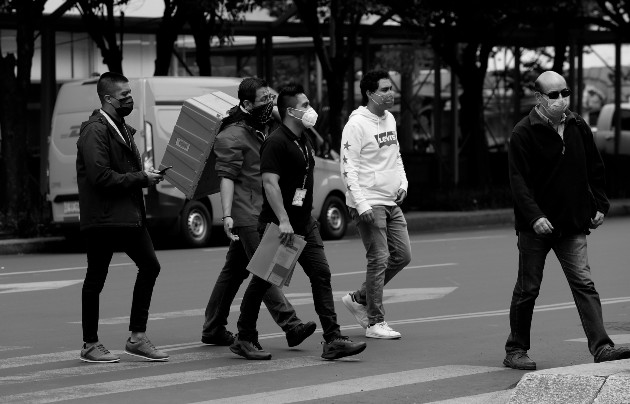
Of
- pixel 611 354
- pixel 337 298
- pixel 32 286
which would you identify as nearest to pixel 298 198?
pixel 611 354

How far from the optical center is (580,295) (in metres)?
8.30

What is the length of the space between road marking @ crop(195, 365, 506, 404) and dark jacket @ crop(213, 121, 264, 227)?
1.69 metres

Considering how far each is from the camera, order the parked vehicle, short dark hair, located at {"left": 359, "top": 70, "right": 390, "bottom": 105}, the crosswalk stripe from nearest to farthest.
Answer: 1. the crosswalk stripe
2. short dark hair, located at {"left": 359, "top": 70, "right": 390, "bottom": 105}
3. the parked vehicle

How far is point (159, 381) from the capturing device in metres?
8.23

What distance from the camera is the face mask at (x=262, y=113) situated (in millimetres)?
9508

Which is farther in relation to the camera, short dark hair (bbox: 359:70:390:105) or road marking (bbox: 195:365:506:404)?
short dark hair (bbox: 359:70:390:105)

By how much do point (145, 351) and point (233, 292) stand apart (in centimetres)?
101

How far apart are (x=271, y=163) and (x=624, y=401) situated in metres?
3.17

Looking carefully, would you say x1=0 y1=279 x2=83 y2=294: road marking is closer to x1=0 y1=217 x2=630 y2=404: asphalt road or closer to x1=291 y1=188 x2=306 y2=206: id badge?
x1=0 y1=217 x2=630 y2=404: asphalt road

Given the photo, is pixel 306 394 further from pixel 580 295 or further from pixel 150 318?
pixel 150 318

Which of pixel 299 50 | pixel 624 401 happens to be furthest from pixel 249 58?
pixel 624 401

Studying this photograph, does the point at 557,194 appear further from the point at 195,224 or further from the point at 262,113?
the point at 195,224

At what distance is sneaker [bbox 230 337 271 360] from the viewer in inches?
356

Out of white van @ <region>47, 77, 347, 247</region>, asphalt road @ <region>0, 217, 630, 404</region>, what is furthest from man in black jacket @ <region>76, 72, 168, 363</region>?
white van @ <region>47, 77, 347, 247</region>
